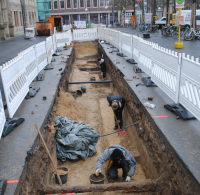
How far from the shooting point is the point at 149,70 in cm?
725

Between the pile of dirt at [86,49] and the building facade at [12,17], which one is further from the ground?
the building facade at [12,17]

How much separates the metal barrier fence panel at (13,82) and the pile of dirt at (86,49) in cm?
1695

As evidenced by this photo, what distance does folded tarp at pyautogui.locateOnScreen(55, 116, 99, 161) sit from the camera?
18.5ft

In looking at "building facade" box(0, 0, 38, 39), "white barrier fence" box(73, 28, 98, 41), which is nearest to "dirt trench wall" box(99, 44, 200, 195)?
"white barrier fence" box(73, 28, 98, 41)

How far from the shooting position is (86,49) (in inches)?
906

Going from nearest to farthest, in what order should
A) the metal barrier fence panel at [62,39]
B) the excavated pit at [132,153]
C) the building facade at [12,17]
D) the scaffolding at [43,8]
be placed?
the excavated pit at [132,153] < the metal barrier fence panel at [62,39] < the building facade at [12,17] < the scaffolding at [43,8]

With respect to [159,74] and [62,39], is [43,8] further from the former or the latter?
[159,74]

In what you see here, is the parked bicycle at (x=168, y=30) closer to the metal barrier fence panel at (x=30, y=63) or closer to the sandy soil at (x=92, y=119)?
the sandy soil at (x=92, y=119)

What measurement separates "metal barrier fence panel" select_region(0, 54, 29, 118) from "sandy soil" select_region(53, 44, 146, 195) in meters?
1.44

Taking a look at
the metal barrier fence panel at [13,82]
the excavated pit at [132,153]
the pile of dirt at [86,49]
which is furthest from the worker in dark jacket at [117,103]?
the pile of dirt at [86,49]

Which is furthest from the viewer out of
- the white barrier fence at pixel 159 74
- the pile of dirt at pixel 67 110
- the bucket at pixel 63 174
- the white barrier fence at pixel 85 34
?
the white barrier fence at pixel 85 34

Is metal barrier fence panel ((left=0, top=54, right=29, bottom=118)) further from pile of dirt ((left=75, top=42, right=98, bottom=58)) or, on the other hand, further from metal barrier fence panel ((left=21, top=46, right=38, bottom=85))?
pile of dirt ((left=75, top=42, right=98, bottom=58))

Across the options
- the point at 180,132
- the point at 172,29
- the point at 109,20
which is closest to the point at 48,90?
the point at 180,132

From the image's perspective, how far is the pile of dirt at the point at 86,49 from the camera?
22.8m
